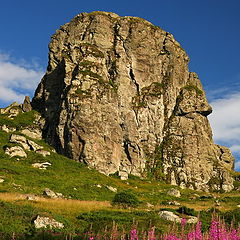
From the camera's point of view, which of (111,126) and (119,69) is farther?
(119,69)

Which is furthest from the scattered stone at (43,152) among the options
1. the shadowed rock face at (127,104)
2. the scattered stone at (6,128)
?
the scattered stone at (6,128)

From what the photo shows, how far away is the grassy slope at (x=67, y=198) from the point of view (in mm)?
20703

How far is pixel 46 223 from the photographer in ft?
59.9

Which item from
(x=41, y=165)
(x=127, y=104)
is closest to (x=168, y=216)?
(x=41, y=165)

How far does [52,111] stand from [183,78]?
4618cm

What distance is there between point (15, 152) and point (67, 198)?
31300mm

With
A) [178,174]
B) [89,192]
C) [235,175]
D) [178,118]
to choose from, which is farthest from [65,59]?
[235,175]

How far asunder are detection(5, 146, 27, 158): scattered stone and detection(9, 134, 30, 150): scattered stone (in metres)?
4.98

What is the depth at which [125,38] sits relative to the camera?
103 m

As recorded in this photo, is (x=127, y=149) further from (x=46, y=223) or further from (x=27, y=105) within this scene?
(x=46, y=223)

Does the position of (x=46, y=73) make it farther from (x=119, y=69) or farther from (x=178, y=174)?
(x=178, y=174)

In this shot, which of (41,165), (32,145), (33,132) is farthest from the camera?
(33,132)

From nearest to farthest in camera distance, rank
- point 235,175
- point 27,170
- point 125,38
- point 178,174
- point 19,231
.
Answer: point 19,231 < point 27,170 < point 178,174 < point 125,38 < point 235,175

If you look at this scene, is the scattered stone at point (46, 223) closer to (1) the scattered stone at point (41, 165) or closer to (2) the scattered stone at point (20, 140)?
(1) the scattered stone at point (41, 165)
